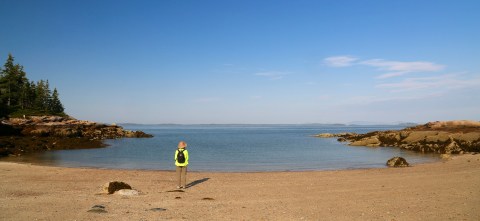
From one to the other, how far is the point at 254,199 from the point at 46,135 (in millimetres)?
61406

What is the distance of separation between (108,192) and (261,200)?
6.52 meters

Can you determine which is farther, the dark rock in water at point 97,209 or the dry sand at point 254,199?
the dark rock in water at point 97,209

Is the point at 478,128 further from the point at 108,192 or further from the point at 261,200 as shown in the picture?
the point at 108,192

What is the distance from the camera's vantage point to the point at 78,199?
14.1 meters

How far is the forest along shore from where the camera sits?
46188 mm

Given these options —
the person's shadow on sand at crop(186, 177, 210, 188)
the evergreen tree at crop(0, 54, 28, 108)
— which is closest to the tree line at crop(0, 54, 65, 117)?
the evergreen tree at crop(0, 54, 28, 108)

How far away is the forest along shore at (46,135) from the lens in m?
46.2

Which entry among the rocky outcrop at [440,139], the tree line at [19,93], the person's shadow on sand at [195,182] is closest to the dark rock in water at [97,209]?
the person's shadow on sand at [195,182]

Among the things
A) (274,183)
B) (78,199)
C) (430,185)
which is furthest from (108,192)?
(430,185)

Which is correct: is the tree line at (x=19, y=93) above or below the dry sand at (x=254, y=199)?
above

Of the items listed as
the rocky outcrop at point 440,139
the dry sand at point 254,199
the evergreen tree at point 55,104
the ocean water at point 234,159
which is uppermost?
the evergreen tree at point 55,104

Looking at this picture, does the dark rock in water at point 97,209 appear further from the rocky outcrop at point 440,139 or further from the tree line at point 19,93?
the tree line at point 19,93

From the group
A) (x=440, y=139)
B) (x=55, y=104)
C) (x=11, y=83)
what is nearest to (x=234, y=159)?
(x=440, y=139)

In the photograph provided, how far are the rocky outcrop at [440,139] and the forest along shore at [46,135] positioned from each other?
1825 inches
